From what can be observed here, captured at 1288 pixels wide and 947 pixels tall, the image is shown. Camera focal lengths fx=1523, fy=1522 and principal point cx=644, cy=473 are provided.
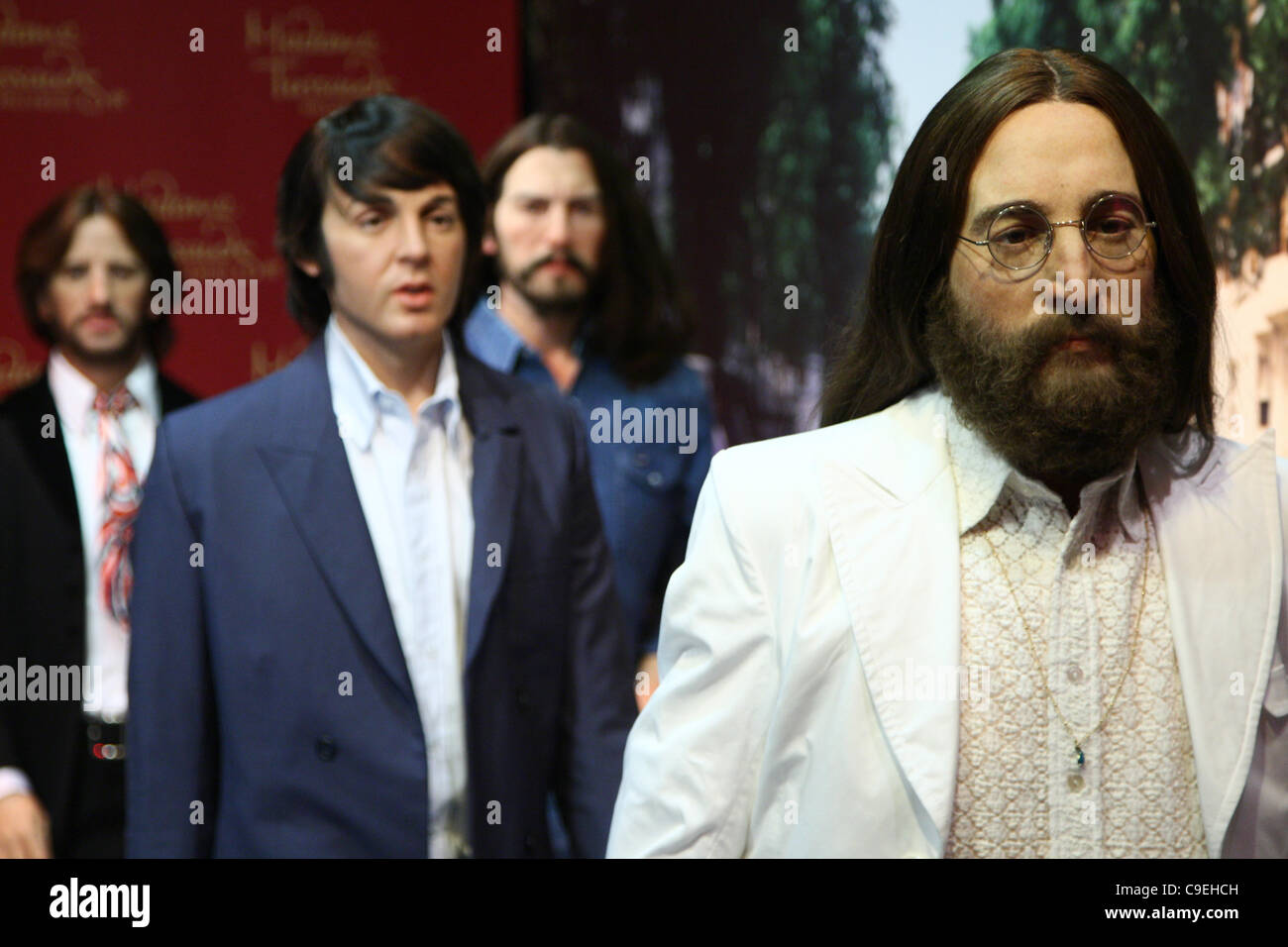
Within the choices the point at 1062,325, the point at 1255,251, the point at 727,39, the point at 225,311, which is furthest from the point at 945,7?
the point at 225,311

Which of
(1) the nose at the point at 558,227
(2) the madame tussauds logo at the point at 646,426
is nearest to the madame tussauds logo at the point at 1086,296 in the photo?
(2) the madame tussauds logo at the point at 646,426

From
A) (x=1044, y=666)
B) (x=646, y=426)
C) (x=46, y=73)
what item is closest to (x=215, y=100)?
(x=46, y=73)

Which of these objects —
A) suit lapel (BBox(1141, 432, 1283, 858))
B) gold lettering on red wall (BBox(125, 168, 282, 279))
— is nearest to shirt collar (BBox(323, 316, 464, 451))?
gold lettering on red wall (BBox(125, 168, 282, 279))

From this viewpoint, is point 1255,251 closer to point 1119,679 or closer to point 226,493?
point 1119,679

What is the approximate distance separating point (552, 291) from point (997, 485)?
4.80 ft

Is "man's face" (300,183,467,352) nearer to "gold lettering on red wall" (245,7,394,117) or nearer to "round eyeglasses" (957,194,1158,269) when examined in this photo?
"gold lettering on red wall" (245,7,394,117)

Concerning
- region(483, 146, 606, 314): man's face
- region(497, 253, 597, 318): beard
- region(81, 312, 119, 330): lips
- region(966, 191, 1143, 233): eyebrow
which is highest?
region(483, 146, 606, 314): man's face

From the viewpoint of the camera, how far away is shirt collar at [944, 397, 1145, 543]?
2.29m

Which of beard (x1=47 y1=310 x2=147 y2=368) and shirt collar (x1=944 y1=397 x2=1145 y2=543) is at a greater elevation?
beard (x1=47 y1=310 x2=147 y2=368)

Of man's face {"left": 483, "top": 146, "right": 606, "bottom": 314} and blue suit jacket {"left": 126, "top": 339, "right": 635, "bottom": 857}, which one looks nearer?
blue suit jacket {"left": 126, "top": 339, "right": 635, "bottom": 857}

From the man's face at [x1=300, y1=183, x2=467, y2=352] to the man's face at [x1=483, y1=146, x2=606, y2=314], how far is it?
0.82 feet

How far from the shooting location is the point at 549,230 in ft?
11.4

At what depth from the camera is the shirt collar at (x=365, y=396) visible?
3139 mm

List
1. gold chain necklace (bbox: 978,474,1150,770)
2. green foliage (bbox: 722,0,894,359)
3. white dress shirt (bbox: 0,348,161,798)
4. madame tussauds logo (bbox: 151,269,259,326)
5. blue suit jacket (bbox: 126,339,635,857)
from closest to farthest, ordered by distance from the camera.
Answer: gold chain necklace (bbox: 978,474,1150,770)
blue suit jacket (bbox: 126,339,635,857)
white dress shirt (bbox: 0,348,161,798)
madame tussauds logo (bbox: 151,269,259,326)
green foliage (bbox: 722,0,894,359)
